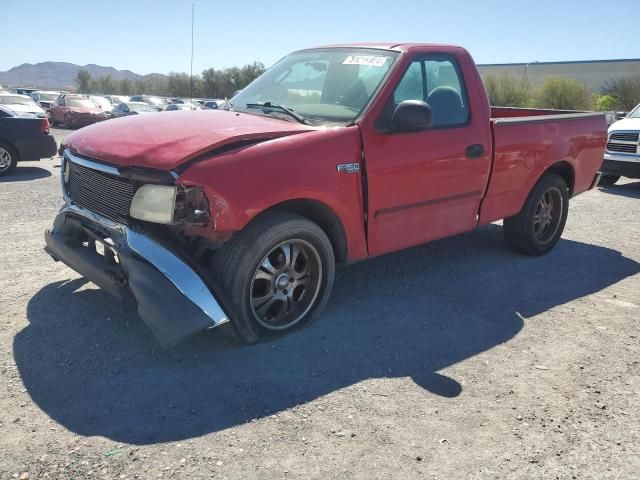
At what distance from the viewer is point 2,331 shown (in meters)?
3.79

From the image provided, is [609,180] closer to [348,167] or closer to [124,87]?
[348,167]

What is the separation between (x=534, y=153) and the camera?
5543 millimetres

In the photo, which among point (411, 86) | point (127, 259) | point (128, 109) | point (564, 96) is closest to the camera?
point (127, 259)

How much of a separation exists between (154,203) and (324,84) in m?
1.89

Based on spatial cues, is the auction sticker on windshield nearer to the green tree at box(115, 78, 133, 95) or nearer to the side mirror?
the side mirror

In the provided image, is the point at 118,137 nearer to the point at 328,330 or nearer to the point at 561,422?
the point at 328,330

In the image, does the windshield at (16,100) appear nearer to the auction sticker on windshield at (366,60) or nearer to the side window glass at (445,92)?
the auction sticker on windshield at (366,60)

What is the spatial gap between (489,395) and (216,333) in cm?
180

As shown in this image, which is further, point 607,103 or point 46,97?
point 46,97

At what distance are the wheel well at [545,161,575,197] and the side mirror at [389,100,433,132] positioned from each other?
2561 mm

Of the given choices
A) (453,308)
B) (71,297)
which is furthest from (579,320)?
(71,297)

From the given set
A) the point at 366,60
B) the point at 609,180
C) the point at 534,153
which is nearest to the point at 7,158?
the point at 366,60

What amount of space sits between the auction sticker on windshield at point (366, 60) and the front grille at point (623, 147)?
27.4ft

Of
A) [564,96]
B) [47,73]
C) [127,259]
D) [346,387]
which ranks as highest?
[47,73]
